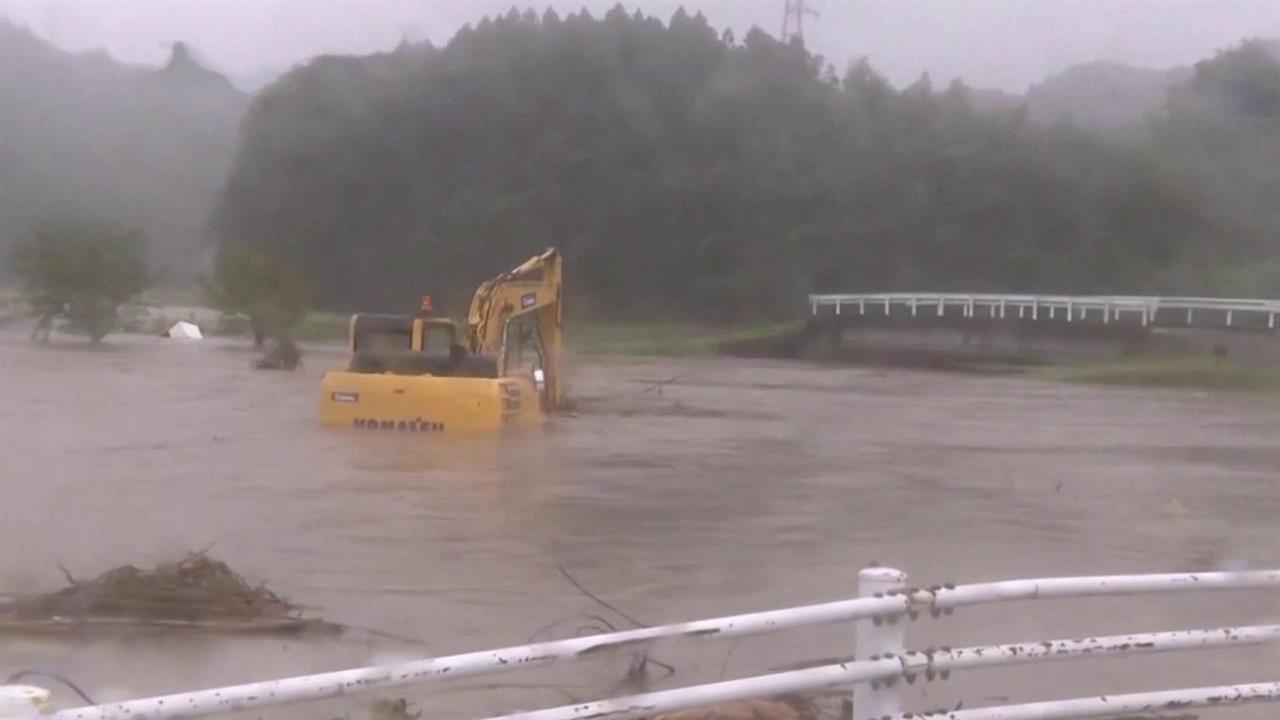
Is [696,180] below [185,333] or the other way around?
the other way around

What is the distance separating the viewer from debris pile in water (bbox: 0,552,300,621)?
8.95 meters

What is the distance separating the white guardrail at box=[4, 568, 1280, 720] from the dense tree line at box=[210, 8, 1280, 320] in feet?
60.1

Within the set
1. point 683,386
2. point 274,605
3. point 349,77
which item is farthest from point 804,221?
point 274,605

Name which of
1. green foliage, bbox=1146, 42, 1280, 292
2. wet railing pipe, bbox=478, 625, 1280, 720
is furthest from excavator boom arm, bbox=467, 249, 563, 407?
wet railing pipe, bbox=478, 625, 1280, 720

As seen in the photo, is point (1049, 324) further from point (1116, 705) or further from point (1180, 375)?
point (1116, 705)

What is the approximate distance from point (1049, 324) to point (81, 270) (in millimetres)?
22105

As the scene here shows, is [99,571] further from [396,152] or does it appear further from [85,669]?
[396,152]

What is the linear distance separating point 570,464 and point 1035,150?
408 inches

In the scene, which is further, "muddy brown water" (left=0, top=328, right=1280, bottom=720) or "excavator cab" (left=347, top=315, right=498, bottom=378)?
"excavator cab" (left=347, top=315, right=498, bottom=378)

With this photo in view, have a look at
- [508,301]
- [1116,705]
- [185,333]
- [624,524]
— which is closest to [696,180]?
[508,301]

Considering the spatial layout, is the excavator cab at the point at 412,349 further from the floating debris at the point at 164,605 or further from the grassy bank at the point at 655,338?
the floating debris at the point at 164,605

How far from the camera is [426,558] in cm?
1172

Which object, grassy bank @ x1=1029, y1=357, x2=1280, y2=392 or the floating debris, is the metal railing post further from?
grassy bank @ x1=1029, y1=357, x2=1280, y2=392

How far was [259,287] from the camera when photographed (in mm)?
33188
